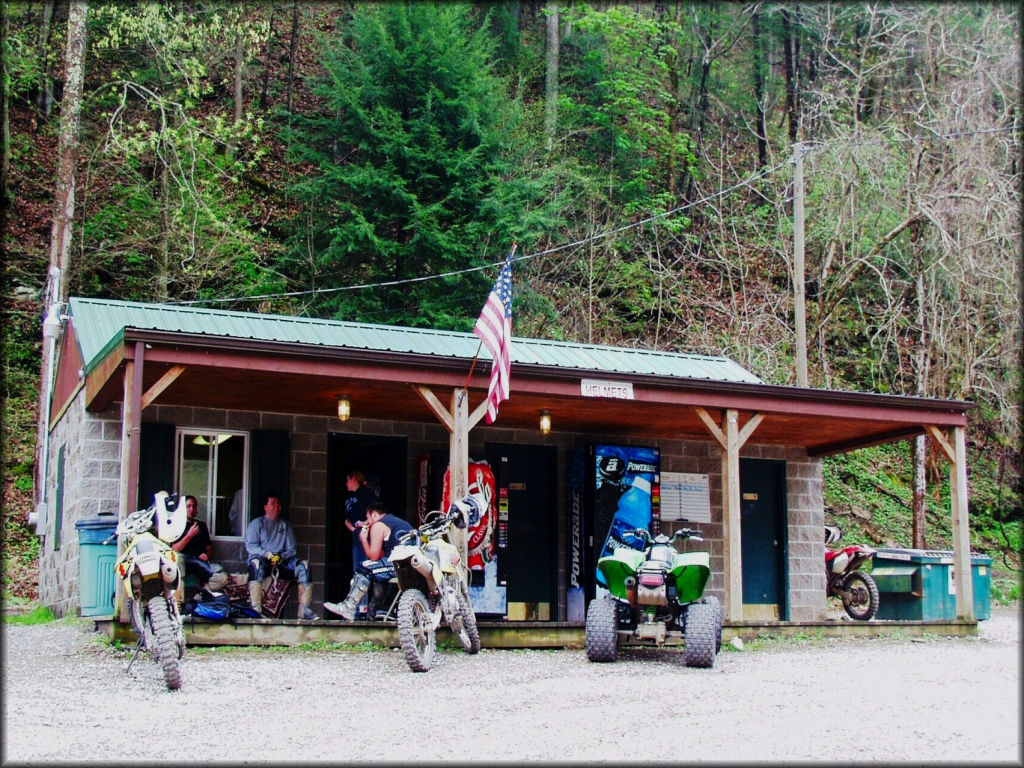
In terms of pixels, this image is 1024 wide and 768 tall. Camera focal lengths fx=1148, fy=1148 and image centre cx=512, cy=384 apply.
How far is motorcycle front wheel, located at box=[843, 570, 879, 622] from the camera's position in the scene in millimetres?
13945

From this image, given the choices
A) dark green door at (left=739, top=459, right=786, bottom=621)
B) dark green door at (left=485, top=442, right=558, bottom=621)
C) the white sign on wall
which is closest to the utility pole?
dark green door at (left=739, top=459, right=786, bottom=621)

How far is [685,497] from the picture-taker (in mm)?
14039

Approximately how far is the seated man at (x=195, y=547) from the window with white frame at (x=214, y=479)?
1.34 feet

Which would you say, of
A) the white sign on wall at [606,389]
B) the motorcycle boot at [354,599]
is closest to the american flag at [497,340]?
the white sign on wall at [606,389]

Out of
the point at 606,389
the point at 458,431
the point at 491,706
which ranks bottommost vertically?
the point at 491,706

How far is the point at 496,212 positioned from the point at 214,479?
9902 mm

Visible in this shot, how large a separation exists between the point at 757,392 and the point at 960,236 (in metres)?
11.3

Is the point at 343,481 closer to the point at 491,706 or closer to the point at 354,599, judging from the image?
the point at 354,599

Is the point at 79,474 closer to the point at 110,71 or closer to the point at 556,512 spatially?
the point at 556,512

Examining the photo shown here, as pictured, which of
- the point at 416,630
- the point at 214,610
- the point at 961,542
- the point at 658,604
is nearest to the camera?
the point at 416,630

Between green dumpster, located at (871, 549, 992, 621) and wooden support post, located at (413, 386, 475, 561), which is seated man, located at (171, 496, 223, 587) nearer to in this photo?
wooden support post, located at (413, 386, 475, 561)

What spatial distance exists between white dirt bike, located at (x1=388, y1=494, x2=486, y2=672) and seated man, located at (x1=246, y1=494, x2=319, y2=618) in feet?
6.68

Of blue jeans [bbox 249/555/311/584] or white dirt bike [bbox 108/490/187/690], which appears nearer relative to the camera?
white dirt bike [bbox 108/490/187/690]

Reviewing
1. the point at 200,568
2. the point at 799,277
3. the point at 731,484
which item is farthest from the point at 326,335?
the point at 799,277
